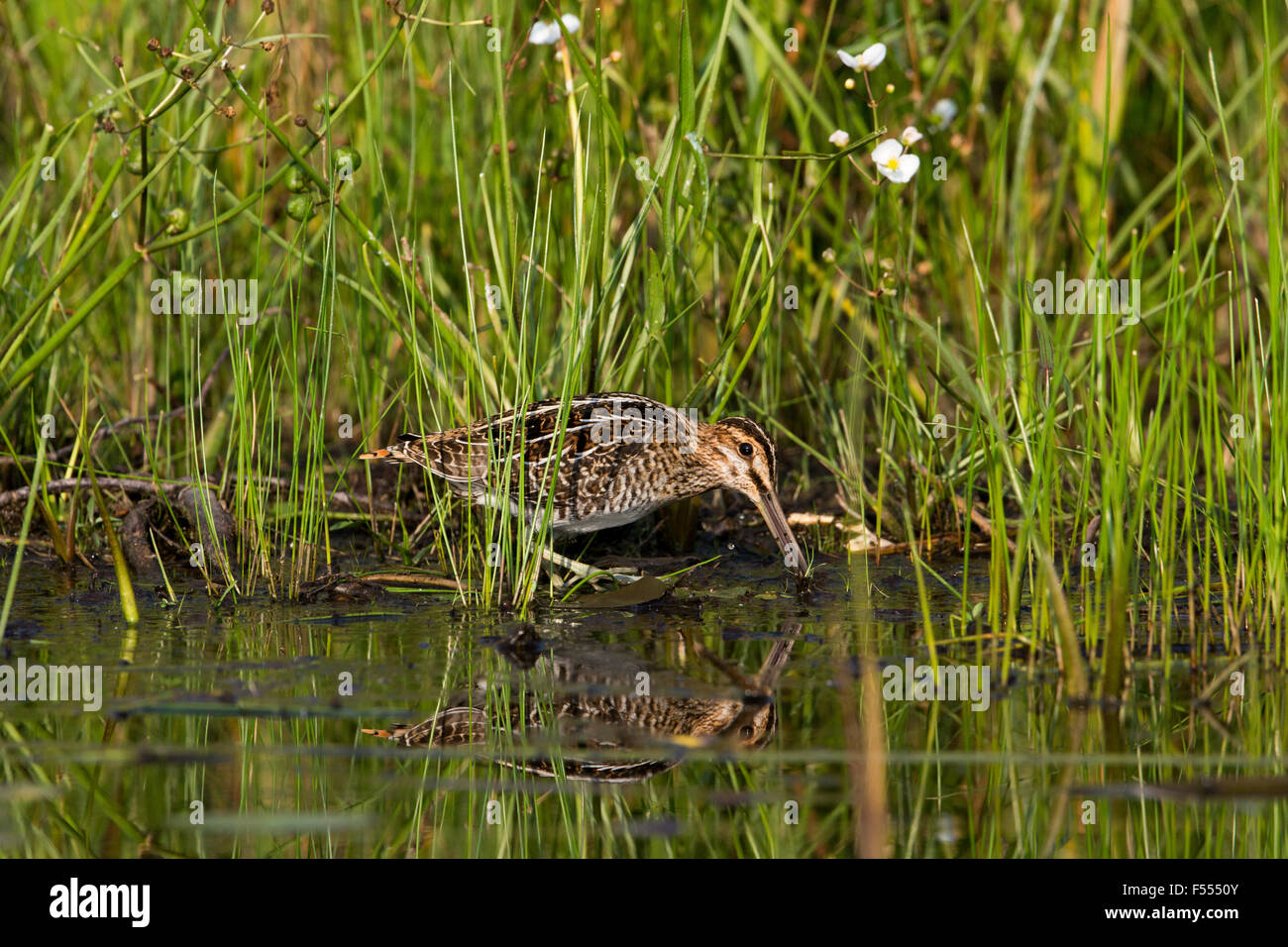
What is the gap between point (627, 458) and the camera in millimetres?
5836

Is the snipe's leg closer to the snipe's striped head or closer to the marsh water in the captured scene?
the marsh water

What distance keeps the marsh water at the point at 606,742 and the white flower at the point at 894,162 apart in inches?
61.0

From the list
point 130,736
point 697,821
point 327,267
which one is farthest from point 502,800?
point 327,267

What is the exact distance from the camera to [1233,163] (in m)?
4.25

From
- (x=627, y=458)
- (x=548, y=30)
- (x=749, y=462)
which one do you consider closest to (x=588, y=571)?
(x=627, y=458)

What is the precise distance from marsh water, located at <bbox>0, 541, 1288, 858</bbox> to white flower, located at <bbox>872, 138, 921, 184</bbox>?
155 cm

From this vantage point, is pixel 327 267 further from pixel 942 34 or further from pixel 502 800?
pixel 942 34

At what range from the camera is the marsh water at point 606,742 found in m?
3.25

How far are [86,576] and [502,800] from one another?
292 centimetres

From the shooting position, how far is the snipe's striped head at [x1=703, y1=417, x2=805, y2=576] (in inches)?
230

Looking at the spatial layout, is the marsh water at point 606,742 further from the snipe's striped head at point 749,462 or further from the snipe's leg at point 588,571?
the snipe's striped head at point 749,462

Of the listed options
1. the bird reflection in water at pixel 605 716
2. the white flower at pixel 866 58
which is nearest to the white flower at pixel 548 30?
the white flower at pixel 866 58

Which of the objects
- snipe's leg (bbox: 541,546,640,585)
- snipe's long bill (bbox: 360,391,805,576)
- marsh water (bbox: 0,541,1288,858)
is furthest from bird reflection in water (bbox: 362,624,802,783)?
snipe's long bill (bbox: 360,391,805,576)

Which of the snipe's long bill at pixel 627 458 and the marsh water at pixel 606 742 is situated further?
the snipe's long bill at pixel 627 458
